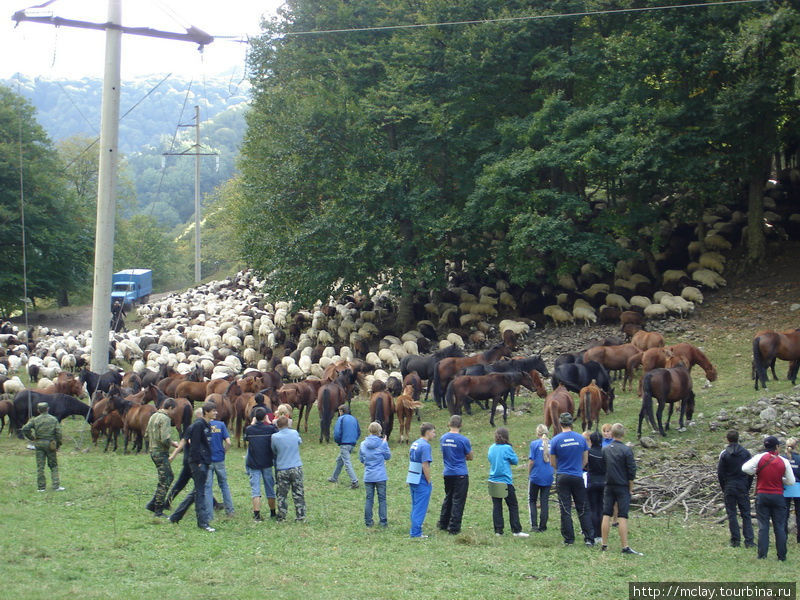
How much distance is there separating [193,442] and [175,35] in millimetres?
13110

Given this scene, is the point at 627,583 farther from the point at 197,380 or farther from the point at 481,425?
the point at 197,380

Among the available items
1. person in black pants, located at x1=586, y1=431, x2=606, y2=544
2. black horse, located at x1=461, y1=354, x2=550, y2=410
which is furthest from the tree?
person in black pants, located at x1=586, y1=431, x2=606, y2=544

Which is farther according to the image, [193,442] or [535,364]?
[535,364]

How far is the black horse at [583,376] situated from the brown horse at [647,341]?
296cm

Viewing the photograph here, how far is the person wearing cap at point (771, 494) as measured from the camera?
416 inches

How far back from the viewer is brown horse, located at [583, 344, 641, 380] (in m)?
21.8

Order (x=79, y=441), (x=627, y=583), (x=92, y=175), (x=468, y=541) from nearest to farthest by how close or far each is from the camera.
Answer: (x=627, y=583)
(x=468, y=541)
(x=79, y=441)
(x=92, y=175)

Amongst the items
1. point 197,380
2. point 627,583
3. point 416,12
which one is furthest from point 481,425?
point 416,12

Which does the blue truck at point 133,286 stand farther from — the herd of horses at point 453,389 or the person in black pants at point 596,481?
the person in black pants at point 596,481

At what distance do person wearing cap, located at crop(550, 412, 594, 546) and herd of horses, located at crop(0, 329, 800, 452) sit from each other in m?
4.67

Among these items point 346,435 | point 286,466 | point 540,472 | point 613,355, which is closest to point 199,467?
point 286,466

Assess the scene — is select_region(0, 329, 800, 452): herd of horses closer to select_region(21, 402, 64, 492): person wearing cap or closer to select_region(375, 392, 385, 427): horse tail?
select_region(375, 392, 385, 427): horse tail

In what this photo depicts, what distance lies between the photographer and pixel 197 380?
23.0m

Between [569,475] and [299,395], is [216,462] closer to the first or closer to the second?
[569,475]
